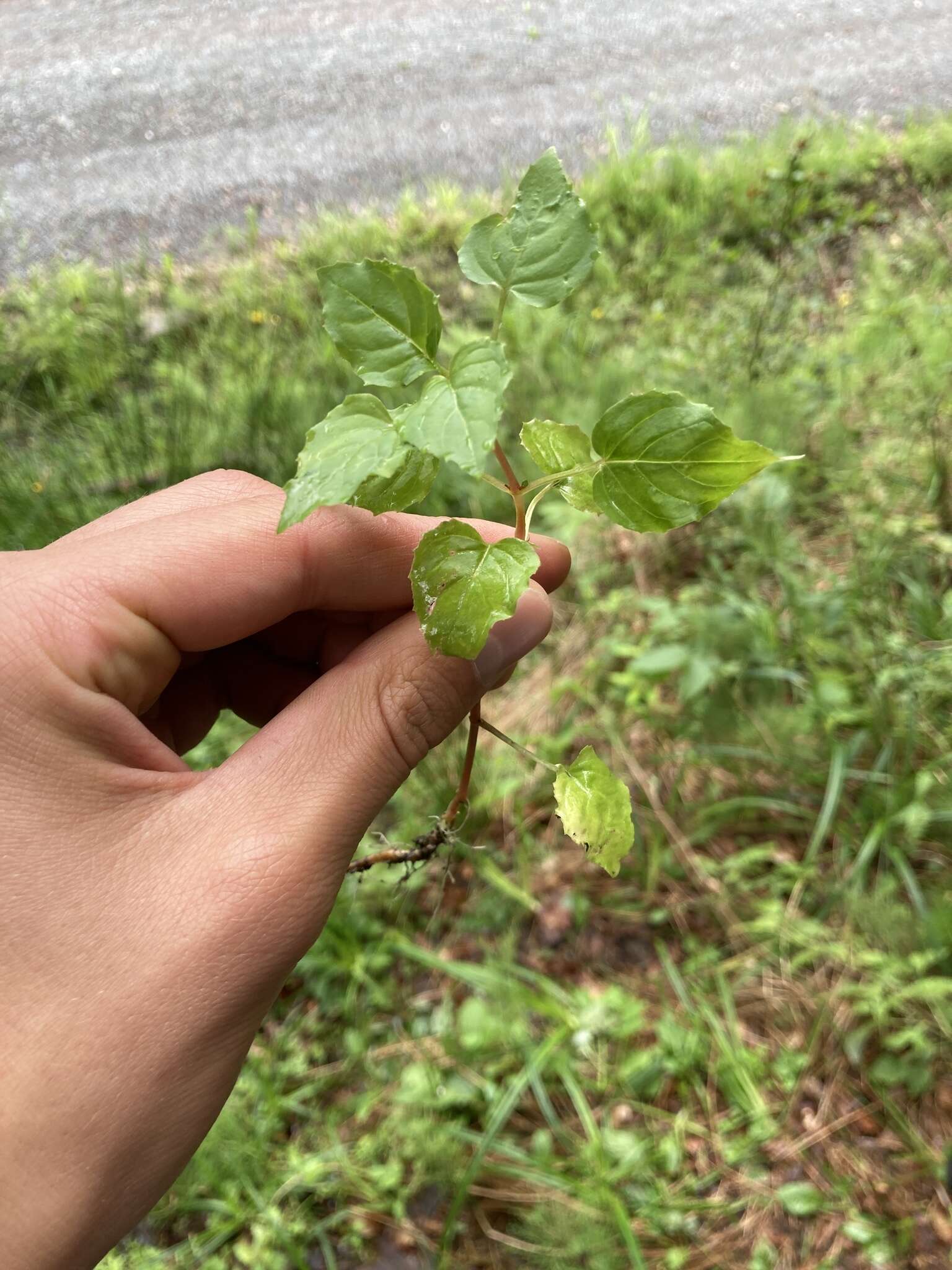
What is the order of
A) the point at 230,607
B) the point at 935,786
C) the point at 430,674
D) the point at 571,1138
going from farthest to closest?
the point at 935,786 → the point at 571,1138 → the point at 230,607 → the point at 430,674

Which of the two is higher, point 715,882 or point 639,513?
point 639,513

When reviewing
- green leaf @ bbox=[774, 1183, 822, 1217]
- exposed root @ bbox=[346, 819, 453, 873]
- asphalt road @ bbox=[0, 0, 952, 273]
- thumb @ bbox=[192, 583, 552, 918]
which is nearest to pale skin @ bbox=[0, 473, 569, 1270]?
thumb @ bbox=[192, 583, 552, 918]

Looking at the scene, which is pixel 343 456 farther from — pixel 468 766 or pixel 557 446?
pixel 468 766

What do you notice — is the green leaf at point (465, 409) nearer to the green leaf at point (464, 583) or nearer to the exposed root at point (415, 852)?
the green leaf at point (464, 583)

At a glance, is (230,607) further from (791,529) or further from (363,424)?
(791,529)

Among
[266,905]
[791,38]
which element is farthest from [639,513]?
[791,38]

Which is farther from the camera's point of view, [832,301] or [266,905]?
[832,301]

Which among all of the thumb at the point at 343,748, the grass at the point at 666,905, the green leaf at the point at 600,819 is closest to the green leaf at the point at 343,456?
the thumb at the point at 343,748
